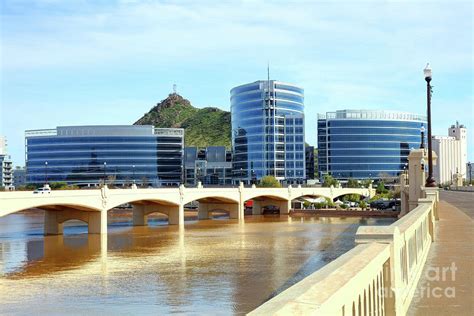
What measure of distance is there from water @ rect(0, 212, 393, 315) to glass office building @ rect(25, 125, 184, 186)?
8638 cm

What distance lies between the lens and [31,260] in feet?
139

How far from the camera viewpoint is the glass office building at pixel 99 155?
14775 centimetres

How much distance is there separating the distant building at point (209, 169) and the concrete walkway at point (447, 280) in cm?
14842

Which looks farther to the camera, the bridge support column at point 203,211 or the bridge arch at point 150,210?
the bridge support column at point 203,211

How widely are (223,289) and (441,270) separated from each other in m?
16.8

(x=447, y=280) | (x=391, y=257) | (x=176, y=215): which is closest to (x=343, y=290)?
(x=391, y=257)

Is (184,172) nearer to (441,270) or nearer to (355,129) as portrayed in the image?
(355,129)

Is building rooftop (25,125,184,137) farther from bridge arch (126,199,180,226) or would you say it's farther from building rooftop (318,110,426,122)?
bridge arch (126,199,180,226)

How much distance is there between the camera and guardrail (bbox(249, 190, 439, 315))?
12.5 feet

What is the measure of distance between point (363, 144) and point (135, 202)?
87.6 m

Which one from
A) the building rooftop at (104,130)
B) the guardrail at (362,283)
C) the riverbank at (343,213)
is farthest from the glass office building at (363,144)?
the guardrail at (362,283)

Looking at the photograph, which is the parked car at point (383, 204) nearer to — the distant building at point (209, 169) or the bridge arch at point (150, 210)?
the bridge arch at point (150, 210)

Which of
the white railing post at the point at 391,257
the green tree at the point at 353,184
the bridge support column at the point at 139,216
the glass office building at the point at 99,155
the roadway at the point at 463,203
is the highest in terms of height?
the glass office building at the point at 99,155

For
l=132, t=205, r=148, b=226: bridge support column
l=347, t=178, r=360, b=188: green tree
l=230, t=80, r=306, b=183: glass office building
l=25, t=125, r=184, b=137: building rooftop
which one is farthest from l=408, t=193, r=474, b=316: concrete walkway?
l=25, t=125, r=184, b=137: building rooftop
